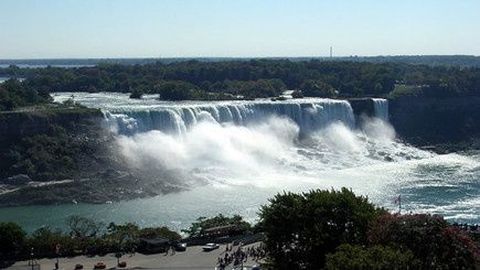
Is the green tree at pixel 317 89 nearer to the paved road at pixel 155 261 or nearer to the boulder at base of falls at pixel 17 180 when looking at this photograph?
the boulder at base of falls at pixel 17 180

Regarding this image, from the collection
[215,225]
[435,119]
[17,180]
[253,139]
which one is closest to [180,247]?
Result: [215,225]

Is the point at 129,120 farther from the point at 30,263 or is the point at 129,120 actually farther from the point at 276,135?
the point at 30,263

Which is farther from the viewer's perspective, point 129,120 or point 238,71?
point 238,71

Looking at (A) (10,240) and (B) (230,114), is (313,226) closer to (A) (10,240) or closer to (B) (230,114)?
(A) (10,240)

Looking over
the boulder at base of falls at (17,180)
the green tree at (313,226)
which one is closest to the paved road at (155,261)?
the green tree at (313,226)

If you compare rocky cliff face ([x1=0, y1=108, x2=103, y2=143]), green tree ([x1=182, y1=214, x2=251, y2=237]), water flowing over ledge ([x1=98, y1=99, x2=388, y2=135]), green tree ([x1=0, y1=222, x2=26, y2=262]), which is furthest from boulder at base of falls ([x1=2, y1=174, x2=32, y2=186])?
green tree ([x1=0, y1=222, x2=26, y2=262])

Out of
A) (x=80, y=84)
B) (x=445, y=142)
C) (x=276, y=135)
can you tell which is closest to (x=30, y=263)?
(x=276, y=135)

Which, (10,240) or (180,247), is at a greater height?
(10,240)
